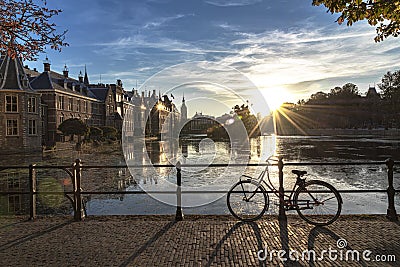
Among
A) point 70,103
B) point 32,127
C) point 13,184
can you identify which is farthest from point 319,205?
point 70,103

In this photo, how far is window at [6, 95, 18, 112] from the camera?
3488 centimetres

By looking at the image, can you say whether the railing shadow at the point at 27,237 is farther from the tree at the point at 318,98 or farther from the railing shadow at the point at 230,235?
the tree at the point at 318,98

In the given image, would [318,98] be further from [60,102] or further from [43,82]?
[43,82]

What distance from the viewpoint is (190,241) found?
5035 millimetres

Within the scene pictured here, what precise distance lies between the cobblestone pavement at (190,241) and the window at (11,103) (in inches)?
1311

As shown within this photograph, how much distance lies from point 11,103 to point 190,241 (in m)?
36.3

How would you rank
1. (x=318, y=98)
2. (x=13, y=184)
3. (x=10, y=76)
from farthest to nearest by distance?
(x=318, y=98), (x=10, y=76), (x=13, y=184)

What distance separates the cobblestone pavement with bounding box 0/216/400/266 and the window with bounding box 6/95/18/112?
33.3 m

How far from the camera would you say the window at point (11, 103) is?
34.9 meters

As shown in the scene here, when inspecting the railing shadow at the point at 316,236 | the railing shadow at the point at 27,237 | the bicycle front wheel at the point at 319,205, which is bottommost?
the railing shadow at the point at 316,236

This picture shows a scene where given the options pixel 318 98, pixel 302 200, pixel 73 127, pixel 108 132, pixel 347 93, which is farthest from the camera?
pixel 318 98

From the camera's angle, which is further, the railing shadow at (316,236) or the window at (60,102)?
the window at (60,102)

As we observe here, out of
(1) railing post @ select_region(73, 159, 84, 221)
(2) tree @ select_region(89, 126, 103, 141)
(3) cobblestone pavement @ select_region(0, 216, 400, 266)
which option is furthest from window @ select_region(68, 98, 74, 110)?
(1) railing post @ select_region(73, 159, 84, 221)

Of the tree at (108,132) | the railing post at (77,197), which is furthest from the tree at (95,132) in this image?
the railing post at (77,197)
